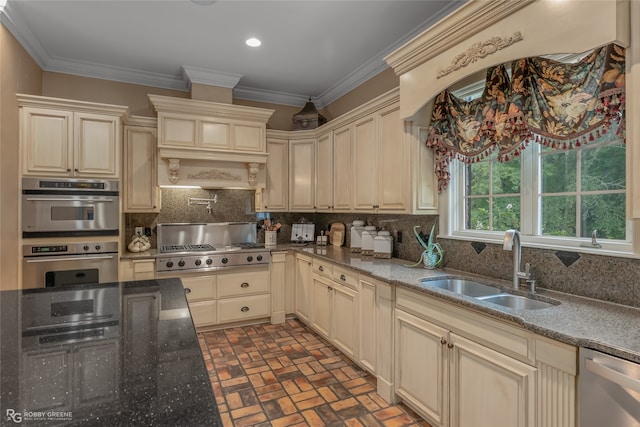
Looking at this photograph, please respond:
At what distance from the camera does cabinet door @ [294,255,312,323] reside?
12.3ft

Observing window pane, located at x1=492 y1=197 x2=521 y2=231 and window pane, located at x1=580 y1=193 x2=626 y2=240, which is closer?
window pane, located at x1=580 y1=193 x2=626 y2=240

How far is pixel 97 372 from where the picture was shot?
0.89 meters

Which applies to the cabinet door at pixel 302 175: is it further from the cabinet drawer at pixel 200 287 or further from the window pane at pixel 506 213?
the window pane at pixel 506 213

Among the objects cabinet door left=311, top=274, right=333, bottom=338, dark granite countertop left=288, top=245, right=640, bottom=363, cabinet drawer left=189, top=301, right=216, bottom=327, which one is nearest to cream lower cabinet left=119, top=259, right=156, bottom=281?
cabinet drawer left=189, top=301, right=216, bottom=327

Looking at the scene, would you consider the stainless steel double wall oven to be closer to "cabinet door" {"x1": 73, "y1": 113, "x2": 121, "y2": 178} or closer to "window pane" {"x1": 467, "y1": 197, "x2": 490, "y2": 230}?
"cabinet door" {"x1": 73, "y1": 113, "x2": 121, "y2": 178}

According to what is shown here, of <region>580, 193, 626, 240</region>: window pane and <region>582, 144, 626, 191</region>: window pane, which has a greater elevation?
<region>582, 144, 626, 191</region>: window pane

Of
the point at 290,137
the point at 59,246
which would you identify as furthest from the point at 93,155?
the point at 290,137

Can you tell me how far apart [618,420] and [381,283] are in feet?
4.60

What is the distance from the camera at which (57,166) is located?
10.2 feet

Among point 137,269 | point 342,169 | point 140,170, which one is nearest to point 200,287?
point 137,269

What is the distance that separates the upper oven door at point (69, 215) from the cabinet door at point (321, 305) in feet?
6.65

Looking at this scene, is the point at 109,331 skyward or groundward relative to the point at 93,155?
groundward

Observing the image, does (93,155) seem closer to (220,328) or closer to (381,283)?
(220,328)

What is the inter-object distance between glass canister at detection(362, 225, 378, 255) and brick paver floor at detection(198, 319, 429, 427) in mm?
990
